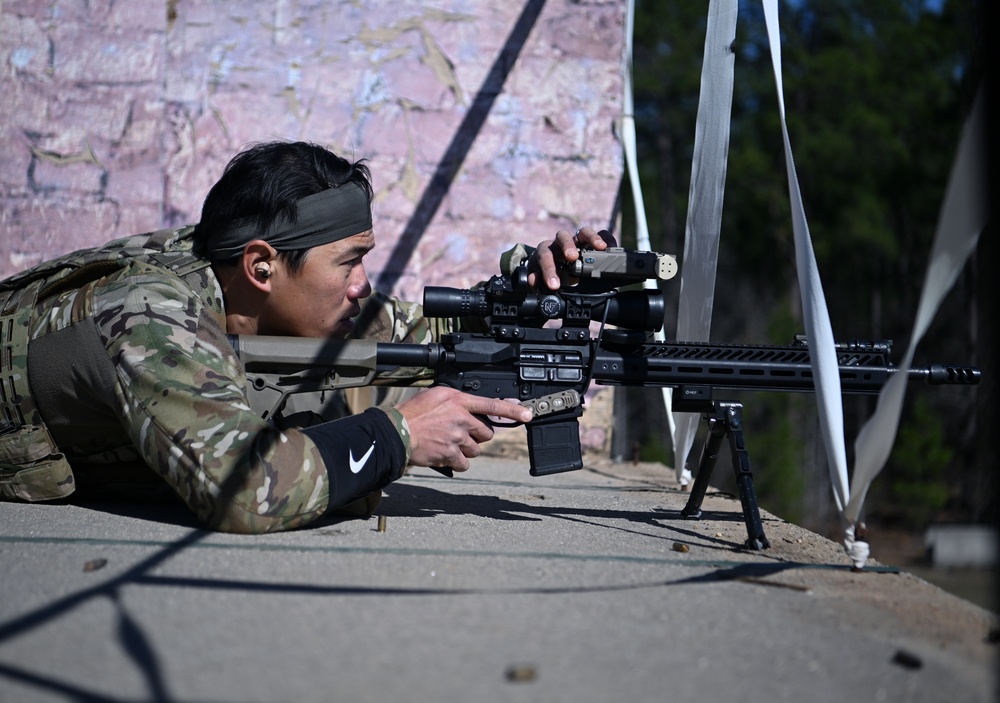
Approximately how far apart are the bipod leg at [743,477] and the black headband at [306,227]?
4.27 ft

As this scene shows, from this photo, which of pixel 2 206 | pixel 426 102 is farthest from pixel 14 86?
pixel 426 102

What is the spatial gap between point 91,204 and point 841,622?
156 inches

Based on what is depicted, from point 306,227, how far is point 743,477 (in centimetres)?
151

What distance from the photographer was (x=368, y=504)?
8.80 feet

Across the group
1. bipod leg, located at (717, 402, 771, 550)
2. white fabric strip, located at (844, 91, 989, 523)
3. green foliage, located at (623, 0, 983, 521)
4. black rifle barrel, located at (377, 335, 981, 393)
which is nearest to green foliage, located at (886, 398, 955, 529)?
green foliage, located at (623, 0, 983, 521)

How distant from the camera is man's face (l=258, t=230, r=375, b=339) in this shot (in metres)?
2.86

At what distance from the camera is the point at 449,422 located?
261 cm

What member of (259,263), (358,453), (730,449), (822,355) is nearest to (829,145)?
(730,449)

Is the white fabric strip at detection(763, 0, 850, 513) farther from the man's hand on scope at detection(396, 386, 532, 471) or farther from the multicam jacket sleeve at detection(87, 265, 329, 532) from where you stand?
the multicam jacket sleeve at detection(87, 265, 329, 532)

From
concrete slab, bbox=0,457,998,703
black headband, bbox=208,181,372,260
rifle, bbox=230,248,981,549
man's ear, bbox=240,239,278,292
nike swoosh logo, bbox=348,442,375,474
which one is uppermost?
black headband, bbox=208,181,372,260

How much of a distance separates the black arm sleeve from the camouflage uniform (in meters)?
0.01

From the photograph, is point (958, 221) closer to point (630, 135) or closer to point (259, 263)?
point (259, 263)

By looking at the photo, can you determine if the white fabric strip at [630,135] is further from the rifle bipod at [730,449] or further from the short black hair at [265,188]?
the short black hair at [265,188]

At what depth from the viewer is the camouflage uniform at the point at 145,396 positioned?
231cm
